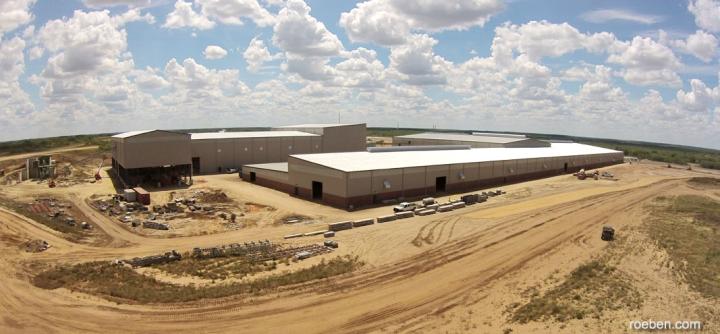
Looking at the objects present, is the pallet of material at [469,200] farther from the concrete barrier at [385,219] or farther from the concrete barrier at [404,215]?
the concrete barrier at [385,219]

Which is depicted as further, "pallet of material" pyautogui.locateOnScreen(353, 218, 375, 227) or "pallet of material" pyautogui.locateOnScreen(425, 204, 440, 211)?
"pallet of material" pyautogui.locateOnScreen(425, 204, 440, 211)

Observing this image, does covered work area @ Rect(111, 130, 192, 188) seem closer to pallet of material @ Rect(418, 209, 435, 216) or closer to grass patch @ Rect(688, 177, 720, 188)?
pallet of material @ Rect(418, 209, 435, 216)

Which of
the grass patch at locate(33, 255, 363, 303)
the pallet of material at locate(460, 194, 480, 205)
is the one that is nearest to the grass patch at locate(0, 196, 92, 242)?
the grass patch at locate(33, 255, 363, 303)

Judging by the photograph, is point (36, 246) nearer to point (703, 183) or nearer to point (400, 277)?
point (400, 277)

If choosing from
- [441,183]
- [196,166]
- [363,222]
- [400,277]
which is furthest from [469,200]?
[196,166]

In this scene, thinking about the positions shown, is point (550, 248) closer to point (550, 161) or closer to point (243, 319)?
point (243, 319)
